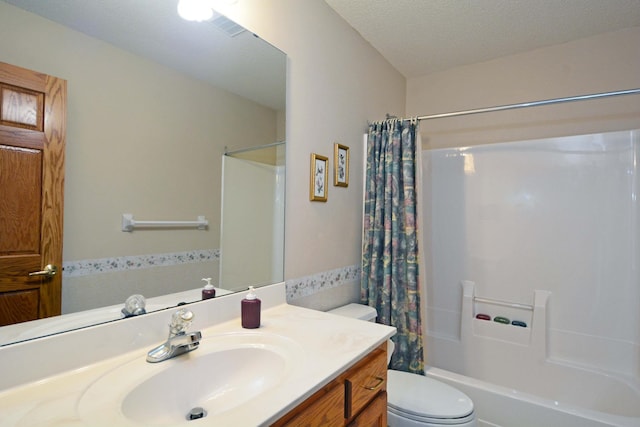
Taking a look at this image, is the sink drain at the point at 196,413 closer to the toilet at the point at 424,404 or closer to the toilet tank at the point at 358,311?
the toilet at the point at 424,404

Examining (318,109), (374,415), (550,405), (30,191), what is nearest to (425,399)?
(374,415)

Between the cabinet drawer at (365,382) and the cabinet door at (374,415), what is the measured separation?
0.02m

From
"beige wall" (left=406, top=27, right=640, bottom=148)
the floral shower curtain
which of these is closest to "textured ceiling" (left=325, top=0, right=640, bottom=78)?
"beige wall" (left=406, top=27, right=640, bottom=148)

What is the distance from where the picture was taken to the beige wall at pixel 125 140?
0.85 m

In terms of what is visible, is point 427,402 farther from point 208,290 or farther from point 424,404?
point 208,290

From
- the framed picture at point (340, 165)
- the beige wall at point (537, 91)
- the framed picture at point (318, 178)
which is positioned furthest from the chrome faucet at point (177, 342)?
the beige wall at point (537, 91)

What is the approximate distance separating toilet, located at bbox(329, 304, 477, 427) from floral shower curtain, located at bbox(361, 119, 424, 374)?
0.31 m

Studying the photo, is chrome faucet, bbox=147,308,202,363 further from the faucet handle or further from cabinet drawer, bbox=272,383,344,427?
cabinet drawer, bbox=272,383,344,427

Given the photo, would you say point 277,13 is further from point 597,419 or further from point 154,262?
point 597,419

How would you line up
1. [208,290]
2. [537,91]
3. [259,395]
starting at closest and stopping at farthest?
[259,395] → [208,290] → [537,91]

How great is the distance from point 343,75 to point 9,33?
4.78 feet

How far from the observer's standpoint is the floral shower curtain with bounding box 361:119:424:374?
1874 mm

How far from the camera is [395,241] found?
6.25 ft

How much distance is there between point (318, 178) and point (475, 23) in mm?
1350
